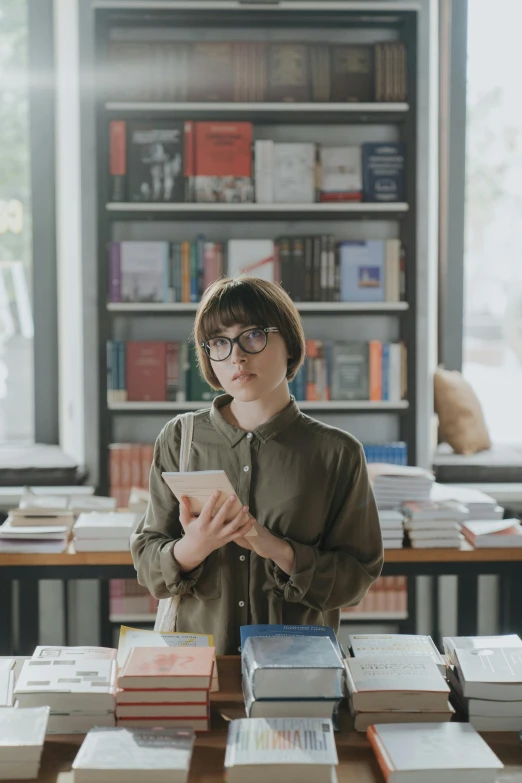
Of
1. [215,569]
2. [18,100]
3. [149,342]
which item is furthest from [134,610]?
[18,100]

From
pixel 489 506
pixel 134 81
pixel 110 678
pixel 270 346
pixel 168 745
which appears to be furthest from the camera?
pixel 134 81

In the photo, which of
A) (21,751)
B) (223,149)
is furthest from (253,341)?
(223,149)

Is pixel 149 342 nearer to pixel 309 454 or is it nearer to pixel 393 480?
pixel 393 480

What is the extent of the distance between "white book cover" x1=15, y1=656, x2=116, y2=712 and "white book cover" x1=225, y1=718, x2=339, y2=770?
216 mm

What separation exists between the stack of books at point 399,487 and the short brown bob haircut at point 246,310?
144 cm

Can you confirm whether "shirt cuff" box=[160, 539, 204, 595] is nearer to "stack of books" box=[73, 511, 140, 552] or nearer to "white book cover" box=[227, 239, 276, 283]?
"stack of books" box=[73, 511, 140, 552]

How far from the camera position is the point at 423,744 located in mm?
1181

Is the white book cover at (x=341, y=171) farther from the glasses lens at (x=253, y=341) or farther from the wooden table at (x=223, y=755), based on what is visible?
the wooden table at (x=223, y=755)

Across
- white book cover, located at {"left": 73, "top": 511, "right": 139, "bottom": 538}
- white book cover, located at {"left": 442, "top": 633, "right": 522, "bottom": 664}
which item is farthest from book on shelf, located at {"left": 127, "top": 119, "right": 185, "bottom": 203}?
white book cover, located at {"left": 442, "top": 633, "right": 522, "bottom": 664}

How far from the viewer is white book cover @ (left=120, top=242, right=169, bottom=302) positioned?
354 cm

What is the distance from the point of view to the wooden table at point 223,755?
1166 millimetres

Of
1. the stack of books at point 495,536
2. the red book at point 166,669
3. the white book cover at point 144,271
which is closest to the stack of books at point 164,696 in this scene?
the red book at point 166,669

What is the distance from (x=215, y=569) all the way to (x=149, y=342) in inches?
81.4

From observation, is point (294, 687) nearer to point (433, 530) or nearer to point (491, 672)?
point (491, 672)
